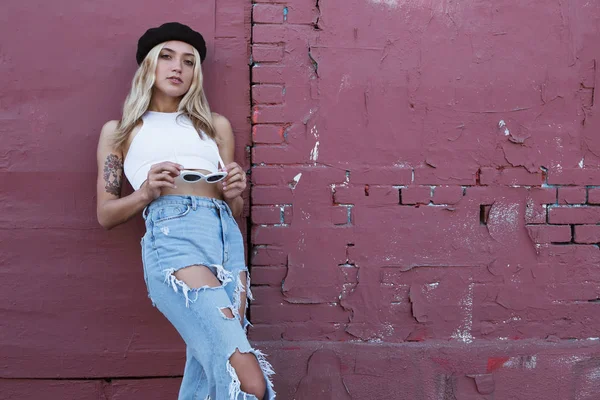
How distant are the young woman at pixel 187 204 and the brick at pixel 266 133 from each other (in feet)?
0.49

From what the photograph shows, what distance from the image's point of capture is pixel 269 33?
3.13m

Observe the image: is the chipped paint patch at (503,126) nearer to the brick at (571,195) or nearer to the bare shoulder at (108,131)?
the brick at (571,195)

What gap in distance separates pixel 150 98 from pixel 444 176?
5.26ft

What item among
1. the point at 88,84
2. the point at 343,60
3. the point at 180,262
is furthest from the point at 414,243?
the point at 88,84

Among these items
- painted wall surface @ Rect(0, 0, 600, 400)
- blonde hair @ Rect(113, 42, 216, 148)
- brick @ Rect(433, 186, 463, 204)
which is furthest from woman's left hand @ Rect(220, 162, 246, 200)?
brick @ Rect(433, 186, 463, 204)

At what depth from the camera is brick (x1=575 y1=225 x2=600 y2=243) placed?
325 cm

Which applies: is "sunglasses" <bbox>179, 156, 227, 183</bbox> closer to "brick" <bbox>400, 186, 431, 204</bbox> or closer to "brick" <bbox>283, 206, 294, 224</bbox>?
"brick" <bbox>283, 206, 294, 224</bbox>

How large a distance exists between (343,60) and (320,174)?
625 mm

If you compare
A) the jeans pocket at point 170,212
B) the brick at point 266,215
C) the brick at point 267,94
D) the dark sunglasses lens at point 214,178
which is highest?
the brick at point 267,94

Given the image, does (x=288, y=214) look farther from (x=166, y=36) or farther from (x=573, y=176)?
(x=573, y=176)

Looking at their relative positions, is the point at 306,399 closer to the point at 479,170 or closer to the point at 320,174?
the point at 320,174

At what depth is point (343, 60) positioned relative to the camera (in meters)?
3.16

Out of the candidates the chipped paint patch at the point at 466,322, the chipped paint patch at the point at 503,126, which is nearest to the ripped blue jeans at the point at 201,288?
the chipped paint patch at the point at 466,322

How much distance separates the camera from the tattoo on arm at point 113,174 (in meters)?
2.80
